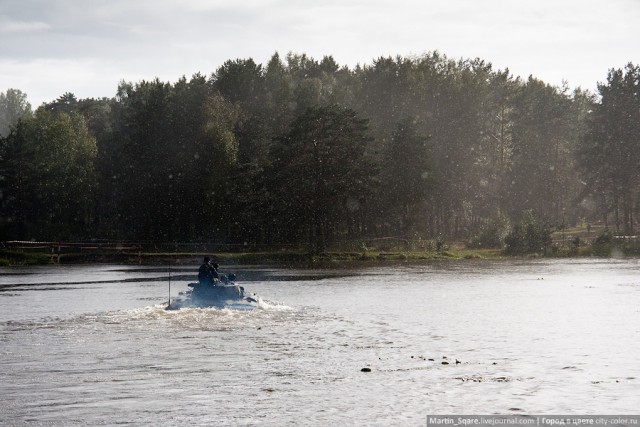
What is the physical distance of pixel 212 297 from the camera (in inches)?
1697

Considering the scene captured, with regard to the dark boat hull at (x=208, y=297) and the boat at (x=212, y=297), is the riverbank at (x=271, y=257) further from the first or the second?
the dark boat hull at (x=208, y=297)

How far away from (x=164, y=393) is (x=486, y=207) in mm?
124267

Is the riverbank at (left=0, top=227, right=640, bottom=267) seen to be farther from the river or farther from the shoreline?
the river

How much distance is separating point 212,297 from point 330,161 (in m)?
61.0

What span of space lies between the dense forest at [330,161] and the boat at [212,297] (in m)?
59.0

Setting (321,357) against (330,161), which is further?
(330,161)

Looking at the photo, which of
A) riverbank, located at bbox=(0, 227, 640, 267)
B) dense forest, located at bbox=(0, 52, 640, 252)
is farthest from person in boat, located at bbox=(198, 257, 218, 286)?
dense forest, located at bbox=(0, 52, 640, 252)

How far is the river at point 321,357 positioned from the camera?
20344mm

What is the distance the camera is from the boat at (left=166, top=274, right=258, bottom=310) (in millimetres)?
43031

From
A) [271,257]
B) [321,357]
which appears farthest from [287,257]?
[321,357]

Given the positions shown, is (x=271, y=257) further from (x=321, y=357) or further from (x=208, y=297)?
(x=321, y=357)

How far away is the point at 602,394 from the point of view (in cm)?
2158

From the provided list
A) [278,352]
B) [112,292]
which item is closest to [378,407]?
[278,352]

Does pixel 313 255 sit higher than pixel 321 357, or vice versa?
pixel 313 255
